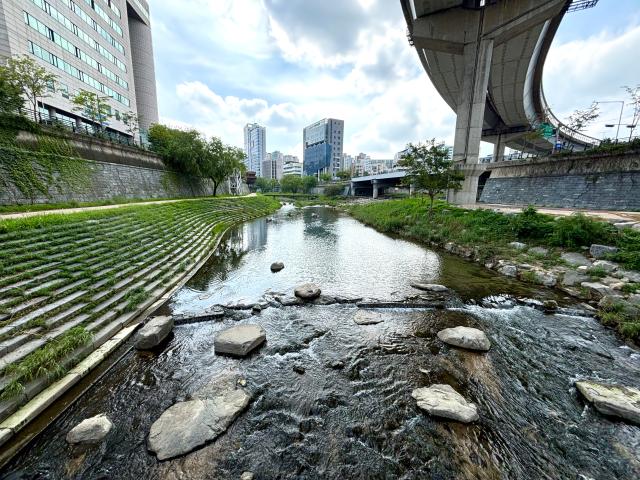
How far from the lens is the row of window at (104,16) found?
124 ft

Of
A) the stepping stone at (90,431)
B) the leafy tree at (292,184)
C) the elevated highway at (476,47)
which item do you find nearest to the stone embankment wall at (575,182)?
the elevated highway at (476,47)

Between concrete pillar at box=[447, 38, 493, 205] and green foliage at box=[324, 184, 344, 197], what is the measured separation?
51.5 meters

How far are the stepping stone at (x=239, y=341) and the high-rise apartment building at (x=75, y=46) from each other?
99.6 ft

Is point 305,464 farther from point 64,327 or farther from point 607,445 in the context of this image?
point 64,327

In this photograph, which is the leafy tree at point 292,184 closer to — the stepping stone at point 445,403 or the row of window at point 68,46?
the row of window at point 68,46

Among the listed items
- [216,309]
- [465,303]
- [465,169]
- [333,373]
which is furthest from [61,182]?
[465,169]

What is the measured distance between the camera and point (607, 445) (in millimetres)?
3863

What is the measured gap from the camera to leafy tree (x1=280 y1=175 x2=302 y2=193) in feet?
281

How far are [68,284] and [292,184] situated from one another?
82713 mm

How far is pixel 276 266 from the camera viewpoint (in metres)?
12.8

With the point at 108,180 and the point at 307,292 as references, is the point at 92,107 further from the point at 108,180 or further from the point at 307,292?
the point at 307,292

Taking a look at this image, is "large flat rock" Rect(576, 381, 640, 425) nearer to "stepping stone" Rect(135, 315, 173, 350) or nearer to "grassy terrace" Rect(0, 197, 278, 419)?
"stepping stone" Rect(135, 315, 173, 350)

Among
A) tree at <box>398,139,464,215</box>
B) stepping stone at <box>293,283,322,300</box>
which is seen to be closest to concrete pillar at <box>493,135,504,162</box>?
tree at <box>398,139,464,215</box>

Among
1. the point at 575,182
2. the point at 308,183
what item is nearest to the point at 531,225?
the point at 575,182
